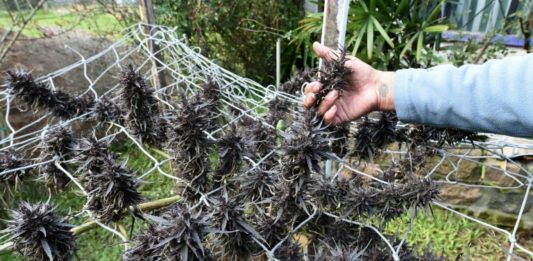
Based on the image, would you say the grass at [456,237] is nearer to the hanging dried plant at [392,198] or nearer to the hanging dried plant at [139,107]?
the hanging dried plant at [392,198]

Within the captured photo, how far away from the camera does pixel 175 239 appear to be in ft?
1.34

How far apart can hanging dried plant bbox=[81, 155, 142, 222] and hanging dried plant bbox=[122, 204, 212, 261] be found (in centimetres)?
8

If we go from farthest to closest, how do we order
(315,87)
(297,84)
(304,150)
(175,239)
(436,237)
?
(436,237), (297,84), (315,87), (304,150), (175,239)

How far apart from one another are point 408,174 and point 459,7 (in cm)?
305

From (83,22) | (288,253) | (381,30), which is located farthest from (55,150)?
(83,22)

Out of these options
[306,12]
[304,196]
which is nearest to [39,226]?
[304,196]

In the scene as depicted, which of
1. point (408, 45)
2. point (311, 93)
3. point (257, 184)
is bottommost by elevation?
point (408, 45)

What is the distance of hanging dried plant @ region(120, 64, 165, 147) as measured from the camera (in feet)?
2.09

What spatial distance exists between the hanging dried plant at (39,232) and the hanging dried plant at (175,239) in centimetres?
9

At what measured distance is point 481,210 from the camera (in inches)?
78.6

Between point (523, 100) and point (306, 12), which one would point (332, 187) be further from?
point (306, 12)

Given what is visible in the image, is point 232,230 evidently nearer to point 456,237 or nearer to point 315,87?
point 315,87

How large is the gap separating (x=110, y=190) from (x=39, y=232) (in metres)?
0.09

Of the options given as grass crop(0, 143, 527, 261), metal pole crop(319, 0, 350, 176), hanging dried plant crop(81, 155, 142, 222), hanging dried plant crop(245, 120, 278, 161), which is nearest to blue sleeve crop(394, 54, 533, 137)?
hanging dried plant crop(245, 120, 278, 161)
